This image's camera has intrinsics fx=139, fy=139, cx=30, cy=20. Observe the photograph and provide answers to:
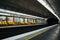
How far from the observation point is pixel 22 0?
10.5m

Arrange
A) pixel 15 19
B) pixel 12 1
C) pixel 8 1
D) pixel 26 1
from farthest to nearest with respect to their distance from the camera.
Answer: pixel 15 19, pixel 26 1, pixel 12 1, pixel 8 1

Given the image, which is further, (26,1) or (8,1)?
(26,1)

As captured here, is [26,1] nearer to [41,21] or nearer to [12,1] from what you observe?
[12,1]

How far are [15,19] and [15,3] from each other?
15893 mm

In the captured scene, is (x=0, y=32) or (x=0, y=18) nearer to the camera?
(x=0, y=32)

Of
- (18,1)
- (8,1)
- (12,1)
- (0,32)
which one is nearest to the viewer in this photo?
(0,32)

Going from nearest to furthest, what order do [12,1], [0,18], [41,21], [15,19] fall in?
[12,1], [0,18], [15,19], [41,21]

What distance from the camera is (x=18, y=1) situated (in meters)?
10.0

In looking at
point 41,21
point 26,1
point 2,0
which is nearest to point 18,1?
point 26,1

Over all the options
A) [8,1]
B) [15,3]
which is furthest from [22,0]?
[8,1]

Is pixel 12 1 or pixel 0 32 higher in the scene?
pixel 12 1

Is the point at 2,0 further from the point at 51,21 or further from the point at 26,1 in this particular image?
the point at 51,21

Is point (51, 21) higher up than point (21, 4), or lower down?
lower down

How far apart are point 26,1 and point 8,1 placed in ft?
9.68
